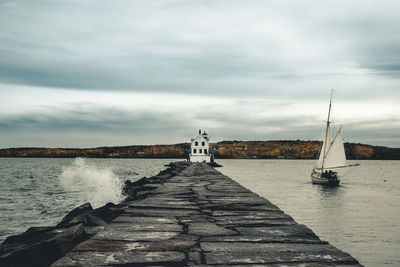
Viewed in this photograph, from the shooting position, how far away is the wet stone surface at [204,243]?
3.39m

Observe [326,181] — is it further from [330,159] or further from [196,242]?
[196,242]

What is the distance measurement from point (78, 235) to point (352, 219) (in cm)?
1799

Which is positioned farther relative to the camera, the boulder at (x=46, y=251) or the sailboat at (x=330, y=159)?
the sailboat at (x=330, y=159)

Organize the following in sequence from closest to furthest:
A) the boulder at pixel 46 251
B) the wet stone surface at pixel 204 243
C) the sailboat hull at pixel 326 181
Answer: 1. the wet stone surface at pixel 204 243
2. the boulder at pixel 46 251
3. the sailboat hull at pixel 326 181

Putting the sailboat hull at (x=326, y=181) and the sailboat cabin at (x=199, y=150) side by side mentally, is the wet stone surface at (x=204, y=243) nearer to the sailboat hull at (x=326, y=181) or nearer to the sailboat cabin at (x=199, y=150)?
the sailboat hull at (x=326, y=181)

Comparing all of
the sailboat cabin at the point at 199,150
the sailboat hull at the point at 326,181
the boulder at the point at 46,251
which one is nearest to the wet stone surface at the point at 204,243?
the boulder at the point at 46,251

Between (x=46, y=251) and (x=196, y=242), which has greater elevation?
(x=196, y=242)

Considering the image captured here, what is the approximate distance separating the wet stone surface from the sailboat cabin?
70.5 m

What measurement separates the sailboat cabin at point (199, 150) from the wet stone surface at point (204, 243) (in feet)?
231

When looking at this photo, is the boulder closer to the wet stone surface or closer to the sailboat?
the wet stone surface

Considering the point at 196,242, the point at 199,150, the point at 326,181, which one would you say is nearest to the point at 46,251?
the point at 196,242

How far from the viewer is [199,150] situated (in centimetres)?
7731

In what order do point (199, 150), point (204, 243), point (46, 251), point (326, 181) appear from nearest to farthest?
point (204, 243), point (46, 251), point (326, 181), point (199, 150)

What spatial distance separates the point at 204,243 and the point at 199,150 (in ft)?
240
